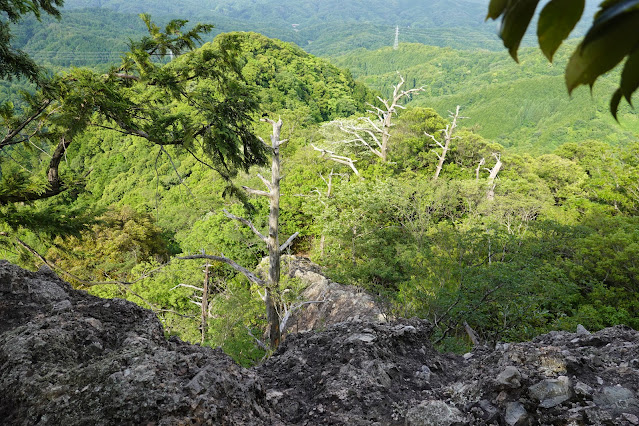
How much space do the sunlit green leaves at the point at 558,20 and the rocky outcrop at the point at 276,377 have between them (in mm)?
2108

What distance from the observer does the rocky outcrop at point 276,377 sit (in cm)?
202

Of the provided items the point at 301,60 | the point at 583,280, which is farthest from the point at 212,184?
the point at 301,60

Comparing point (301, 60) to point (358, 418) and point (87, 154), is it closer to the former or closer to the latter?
point (87, 154)

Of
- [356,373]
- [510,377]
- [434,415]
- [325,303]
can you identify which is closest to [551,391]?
[510,377]

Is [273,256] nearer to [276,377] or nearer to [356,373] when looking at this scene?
[276,377]

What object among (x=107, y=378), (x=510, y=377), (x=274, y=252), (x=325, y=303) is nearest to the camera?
(x=107, y=378)

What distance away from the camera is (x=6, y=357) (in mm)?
2281

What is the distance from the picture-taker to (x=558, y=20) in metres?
0.45

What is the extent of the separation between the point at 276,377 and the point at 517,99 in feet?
326

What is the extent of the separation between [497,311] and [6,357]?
7.99 metres

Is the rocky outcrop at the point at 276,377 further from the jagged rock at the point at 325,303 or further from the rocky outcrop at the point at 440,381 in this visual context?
the jagged rock at the point at 325,303

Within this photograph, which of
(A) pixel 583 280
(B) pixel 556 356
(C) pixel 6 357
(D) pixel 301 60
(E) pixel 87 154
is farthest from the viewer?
(D) pixel 301 60

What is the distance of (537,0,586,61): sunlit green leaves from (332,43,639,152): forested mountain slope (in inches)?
2002

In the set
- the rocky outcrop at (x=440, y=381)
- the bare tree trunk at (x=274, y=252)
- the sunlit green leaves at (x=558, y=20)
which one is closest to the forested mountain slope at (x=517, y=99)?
the bare tree trunk at (x=274, y=252)
